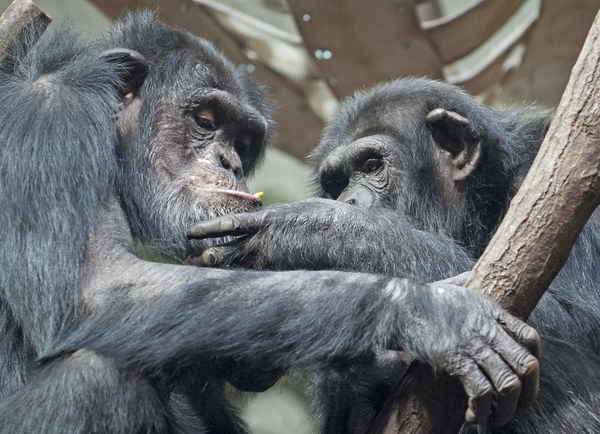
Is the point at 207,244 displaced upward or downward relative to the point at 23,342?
upward

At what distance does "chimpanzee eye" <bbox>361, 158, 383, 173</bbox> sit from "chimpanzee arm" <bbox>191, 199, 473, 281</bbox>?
0.70m

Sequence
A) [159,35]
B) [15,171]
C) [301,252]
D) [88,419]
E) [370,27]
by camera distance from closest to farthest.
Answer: [88,419] → [15,171] → [301,252] → [159,35] → [370,27]

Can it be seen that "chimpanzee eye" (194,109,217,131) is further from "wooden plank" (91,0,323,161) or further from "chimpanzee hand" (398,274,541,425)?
"wooden plank" (91,0,323,161)

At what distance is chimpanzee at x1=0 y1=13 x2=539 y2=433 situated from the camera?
310cm

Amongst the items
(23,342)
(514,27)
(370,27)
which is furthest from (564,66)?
(23,342)

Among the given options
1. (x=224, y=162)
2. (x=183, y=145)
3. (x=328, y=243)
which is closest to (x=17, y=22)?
(x=183, y=145)

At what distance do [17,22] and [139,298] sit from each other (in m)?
1.82

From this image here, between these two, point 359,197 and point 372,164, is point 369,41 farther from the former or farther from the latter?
point 359,197

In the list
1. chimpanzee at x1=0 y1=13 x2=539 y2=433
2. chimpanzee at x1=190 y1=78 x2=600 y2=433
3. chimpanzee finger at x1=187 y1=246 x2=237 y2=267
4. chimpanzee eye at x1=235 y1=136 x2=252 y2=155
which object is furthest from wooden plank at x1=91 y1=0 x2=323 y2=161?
chimpanzee finger at x1=187 y1=246 x2=237 y2=267

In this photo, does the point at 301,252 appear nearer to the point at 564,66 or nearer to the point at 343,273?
the point at 343,273

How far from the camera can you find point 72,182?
3.65m

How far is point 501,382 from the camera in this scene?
9.11 ft

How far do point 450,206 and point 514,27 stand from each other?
4.10 m

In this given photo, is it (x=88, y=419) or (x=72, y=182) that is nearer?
(x=88, y=419)
